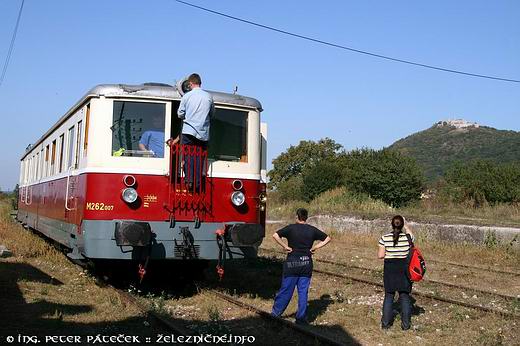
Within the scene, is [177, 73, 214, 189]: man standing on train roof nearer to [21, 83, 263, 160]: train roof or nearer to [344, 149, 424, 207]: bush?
[21, 83, 263, 160]: train roof

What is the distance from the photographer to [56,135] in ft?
40.9

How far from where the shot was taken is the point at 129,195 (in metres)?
8.26

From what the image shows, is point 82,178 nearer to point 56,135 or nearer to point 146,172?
point 146,172

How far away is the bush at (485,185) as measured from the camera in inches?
1021

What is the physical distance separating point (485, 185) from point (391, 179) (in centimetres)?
451

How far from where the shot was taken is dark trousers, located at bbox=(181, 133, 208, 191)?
27.6 ft

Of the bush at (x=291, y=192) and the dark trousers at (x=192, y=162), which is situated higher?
the bush at (x=291, y=192)

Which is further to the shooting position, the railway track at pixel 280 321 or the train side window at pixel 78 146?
the train side window at pixel 78 146

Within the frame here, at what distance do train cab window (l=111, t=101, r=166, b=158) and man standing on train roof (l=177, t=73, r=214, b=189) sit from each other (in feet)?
1.53

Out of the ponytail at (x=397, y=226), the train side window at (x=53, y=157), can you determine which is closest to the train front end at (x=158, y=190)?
the ponytail at (x=397, y=226)

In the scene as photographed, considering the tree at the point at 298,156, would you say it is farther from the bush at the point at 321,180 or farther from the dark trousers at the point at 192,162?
the dark trousers at the point at 192,162

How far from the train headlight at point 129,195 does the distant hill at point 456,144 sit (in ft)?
191

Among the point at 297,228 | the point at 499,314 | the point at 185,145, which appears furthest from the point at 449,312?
the point at 185,145

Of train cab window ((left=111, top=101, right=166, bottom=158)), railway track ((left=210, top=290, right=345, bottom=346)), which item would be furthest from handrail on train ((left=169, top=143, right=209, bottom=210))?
railway track ((left=210, top=290, right=345, bottom=346))
